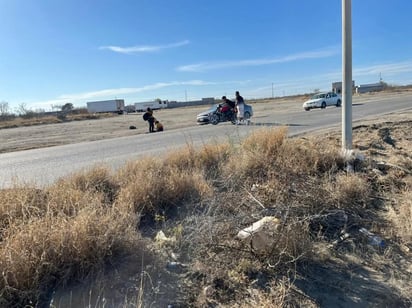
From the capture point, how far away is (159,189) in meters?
4.57

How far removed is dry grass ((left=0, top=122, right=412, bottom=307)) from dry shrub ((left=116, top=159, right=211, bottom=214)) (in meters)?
0.02

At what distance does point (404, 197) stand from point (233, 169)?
2.56 m

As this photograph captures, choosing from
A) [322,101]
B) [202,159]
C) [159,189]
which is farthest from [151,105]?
[159,189]

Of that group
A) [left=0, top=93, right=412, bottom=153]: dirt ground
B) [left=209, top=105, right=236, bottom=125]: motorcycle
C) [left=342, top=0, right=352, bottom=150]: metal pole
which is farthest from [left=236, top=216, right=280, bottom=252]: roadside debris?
[left=209, top=105, right=236, bottom=125]: motorcycle

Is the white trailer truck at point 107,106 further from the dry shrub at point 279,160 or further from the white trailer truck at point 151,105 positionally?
the dry shrub at point 279,160

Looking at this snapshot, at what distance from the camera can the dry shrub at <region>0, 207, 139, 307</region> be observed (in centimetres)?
262

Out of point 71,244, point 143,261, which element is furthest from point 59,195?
point 143,261

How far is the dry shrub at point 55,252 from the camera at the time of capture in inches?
103

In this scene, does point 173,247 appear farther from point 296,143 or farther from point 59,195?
point 296,143

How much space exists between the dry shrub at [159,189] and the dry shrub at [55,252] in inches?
32.8

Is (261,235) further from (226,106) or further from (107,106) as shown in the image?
(107,106)

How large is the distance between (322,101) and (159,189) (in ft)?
107

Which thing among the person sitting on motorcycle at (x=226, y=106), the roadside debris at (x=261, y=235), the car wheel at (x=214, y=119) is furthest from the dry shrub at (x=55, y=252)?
the car wheel at (x=214, y=119)

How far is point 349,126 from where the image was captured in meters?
6.27
